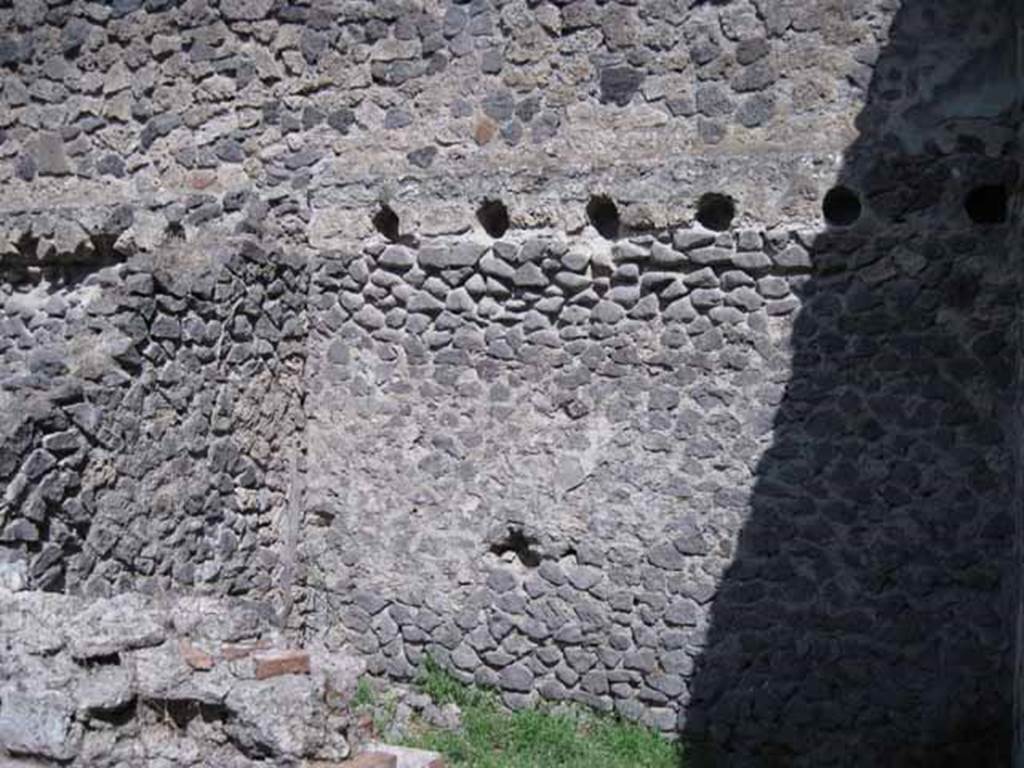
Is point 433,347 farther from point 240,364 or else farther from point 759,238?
point 759,238

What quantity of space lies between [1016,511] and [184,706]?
10.9 feet

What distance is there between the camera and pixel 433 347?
6219 mm

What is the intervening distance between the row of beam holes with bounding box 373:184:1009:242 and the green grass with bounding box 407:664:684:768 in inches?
83.8

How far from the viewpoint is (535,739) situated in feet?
19.2

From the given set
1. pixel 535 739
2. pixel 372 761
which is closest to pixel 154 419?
pixel 535 739

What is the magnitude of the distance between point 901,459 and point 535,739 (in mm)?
1991

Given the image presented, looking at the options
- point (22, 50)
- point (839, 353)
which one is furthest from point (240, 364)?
point (839, 353)

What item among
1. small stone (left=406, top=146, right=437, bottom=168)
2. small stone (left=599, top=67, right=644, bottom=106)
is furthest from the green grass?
small stone (left=599, top=67, right=644, bottom=106)

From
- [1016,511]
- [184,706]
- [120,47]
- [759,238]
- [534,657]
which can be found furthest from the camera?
[120,47]

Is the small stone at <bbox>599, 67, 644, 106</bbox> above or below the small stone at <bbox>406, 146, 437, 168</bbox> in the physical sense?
above

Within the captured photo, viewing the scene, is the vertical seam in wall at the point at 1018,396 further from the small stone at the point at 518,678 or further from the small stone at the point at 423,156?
the small stone at the point at 423,156

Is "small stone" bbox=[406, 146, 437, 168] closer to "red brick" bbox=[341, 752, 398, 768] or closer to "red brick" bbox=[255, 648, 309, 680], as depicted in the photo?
"red brick" bbox=[255, 648, 309, 680]

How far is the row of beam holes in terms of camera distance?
5398mm

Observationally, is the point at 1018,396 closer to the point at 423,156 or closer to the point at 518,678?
the point at 518,678
